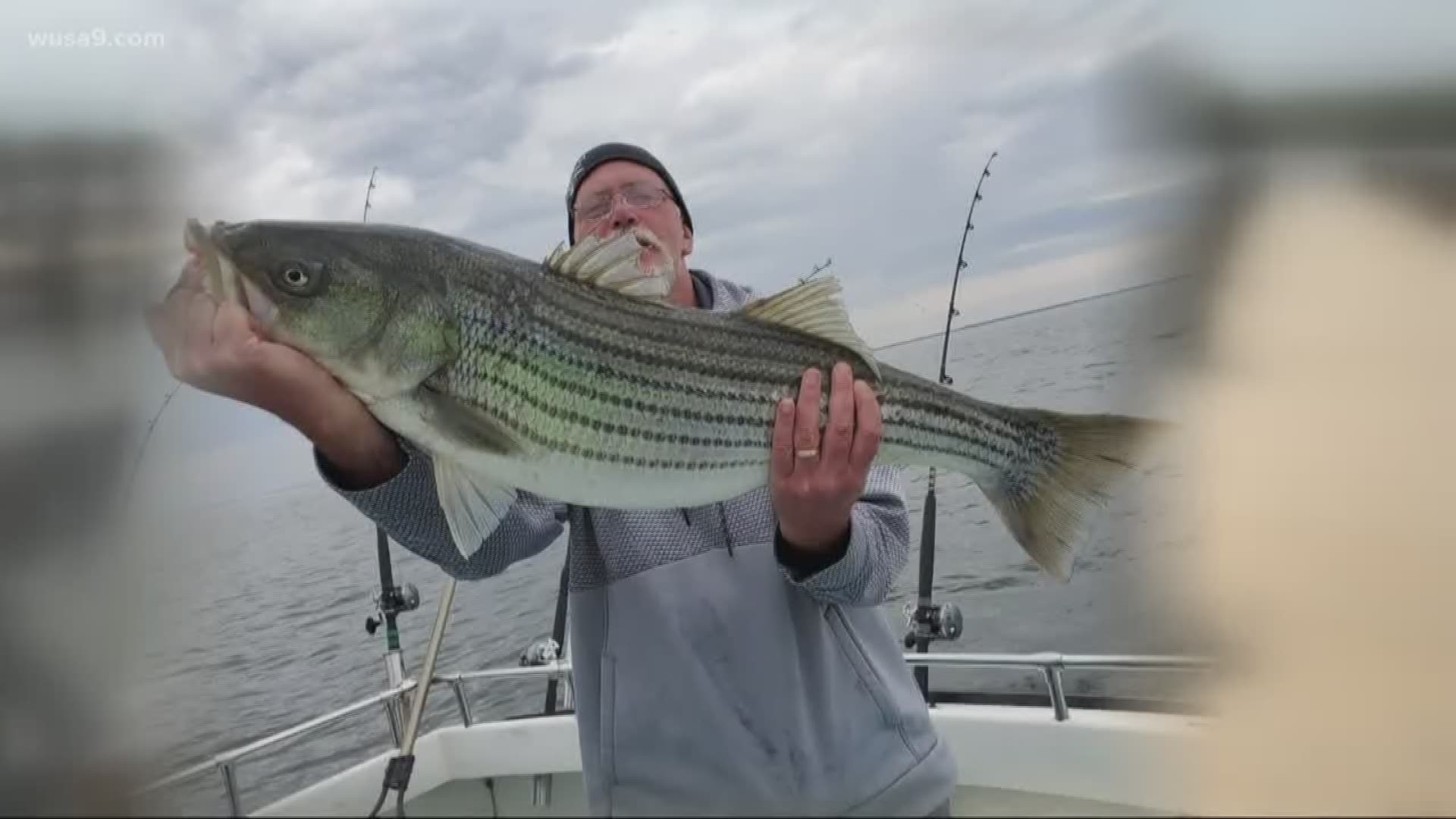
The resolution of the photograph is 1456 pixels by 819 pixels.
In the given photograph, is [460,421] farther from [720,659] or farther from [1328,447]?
[1328,447]

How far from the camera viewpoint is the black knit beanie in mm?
1321

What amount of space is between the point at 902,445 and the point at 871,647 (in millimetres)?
283

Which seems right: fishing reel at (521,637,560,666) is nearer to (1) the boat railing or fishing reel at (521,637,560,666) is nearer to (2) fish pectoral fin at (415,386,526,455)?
(1) the boat railing

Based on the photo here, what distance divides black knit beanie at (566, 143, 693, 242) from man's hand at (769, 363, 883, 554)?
1.65ft

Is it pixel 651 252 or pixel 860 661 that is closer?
pixel 860 661

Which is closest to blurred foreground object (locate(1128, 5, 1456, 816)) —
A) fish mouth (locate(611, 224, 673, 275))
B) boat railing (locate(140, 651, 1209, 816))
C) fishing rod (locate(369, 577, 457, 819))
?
boat railing (locate(140, 651, 1209, 816))

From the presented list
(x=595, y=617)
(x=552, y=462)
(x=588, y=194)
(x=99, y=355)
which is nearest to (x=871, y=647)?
(x=595, y=617)

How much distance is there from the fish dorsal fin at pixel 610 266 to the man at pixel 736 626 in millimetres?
235

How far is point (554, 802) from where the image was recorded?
1780 mm

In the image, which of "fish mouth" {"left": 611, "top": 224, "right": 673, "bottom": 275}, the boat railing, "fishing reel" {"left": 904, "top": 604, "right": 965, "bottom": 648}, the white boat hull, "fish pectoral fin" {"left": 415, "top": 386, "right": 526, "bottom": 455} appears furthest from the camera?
"fishing reel" {"left": 904, "top": 604, "right": 965, "bottom": 648}

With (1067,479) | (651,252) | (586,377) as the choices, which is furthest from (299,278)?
(1067,479)

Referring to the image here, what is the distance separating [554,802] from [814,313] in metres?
1.31

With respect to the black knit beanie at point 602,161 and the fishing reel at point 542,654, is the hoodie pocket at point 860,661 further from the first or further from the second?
the fishing reel at point 542,654

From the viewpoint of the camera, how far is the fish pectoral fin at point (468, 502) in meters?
0.95
